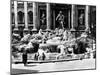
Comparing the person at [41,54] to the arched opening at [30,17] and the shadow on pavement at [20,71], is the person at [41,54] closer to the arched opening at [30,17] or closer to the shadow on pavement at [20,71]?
the shadow on pavement at [20,71]

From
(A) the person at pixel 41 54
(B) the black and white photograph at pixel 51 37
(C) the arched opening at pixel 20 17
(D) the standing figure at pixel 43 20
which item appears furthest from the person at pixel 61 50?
(C) the arched opening at pixel 20 17

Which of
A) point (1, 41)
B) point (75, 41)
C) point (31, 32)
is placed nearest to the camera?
point (1, 41)

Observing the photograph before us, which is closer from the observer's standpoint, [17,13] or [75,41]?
[17,13]

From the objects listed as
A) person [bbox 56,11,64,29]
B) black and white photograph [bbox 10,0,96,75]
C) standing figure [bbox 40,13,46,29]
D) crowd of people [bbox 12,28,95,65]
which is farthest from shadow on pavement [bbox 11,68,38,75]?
person [bbox 56,11,64,29]

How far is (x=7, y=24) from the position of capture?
2.83 metres

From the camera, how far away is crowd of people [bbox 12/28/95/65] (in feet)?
9.71

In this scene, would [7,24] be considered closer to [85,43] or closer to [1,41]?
[1,41]

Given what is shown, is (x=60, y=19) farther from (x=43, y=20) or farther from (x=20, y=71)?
(x=20, y=71)

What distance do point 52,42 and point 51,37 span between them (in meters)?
0.08

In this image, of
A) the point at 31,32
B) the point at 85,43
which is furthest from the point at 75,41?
the point at 31,32

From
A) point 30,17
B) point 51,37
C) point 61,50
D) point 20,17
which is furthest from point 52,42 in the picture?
point 20,17

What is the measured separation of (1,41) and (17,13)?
477mm

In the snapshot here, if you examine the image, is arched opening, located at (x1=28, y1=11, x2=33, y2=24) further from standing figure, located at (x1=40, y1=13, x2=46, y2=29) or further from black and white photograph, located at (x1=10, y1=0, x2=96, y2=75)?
standing figure, located at (x1=40, y1=13, x2=46, y2=29)

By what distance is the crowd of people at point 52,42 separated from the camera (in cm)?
296
